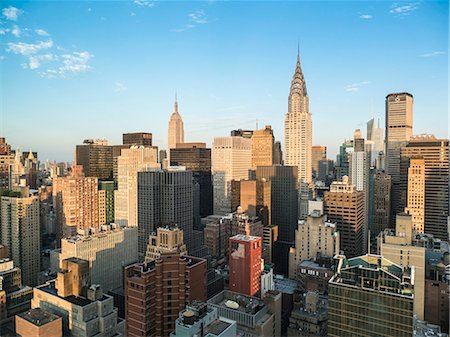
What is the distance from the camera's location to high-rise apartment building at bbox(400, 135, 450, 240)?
6144cm

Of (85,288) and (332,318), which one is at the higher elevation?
(332,318)

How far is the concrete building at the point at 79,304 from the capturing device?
29.0 metres

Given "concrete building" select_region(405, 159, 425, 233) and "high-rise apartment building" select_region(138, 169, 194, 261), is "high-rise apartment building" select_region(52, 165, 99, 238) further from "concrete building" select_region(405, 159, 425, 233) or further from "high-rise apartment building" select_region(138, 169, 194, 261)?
"concrete building" select_region(405, 159, 425, 233)

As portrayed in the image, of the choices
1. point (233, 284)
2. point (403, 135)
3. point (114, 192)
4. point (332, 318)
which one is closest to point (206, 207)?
point (114, 192)

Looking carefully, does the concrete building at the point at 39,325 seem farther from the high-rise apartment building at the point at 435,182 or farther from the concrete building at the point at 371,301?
the high-rise apartment building at the point at 435,182

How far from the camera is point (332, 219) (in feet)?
183

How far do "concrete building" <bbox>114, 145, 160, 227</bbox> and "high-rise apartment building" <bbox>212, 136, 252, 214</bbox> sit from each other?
71.8 ft

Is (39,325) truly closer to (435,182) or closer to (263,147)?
(435,182)

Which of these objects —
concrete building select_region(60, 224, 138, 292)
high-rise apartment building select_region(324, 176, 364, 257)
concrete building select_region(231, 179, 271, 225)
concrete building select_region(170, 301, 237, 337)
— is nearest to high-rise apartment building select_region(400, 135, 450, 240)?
high-rise apartment building select_region(324, 176, 364, 257)

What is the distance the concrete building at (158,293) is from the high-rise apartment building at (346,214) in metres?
36.4

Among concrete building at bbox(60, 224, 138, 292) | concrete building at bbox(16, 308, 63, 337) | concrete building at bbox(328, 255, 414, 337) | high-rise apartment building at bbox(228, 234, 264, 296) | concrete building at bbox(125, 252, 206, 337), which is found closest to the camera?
concrete building at bbox(328, 255, 414, 337)

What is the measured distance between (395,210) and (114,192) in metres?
63.7

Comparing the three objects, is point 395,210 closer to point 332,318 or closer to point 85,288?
point 332,318

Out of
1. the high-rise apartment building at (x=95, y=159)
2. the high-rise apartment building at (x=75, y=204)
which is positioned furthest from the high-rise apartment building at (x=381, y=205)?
the high-rise apartment building at (x=95, y=159)
